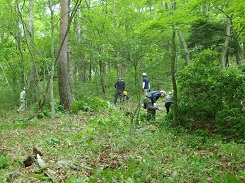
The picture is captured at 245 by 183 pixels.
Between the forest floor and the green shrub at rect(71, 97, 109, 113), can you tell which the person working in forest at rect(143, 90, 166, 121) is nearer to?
the forest floor

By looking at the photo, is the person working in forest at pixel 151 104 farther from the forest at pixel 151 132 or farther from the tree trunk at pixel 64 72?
the tree trunk at pixel 64 72

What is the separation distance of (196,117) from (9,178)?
5.32 m

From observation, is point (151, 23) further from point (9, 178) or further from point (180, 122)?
point (9, 178)

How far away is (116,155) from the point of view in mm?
Result: 5230

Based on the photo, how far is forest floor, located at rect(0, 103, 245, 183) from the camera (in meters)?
3.98

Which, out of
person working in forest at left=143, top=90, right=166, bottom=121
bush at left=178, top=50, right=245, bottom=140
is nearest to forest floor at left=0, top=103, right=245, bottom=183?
bush at left=178, top=50, right=245, bottom=140

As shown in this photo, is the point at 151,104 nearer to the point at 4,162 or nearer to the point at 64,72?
the point at 64,72

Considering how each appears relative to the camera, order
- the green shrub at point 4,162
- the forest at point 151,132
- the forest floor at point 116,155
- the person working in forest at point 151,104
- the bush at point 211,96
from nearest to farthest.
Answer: the forest floor at point 116,155
the forest at point 151,132
the green shrub at point 4,162
the bush at point 211,96
the person working in forest at point 151,104

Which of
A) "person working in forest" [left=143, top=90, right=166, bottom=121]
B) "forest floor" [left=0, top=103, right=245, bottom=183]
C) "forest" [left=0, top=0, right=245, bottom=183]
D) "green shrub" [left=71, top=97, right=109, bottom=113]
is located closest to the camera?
"forest floor" [left=0, top=103, right=245, bottom=183]

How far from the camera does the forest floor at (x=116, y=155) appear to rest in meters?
3.98

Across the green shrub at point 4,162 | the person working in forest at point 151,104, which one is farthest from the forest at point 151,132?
the person working in forest at point 151,104

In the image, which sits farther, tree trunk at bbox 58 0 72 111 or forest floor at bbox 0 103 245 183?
tree trunk at bbox 58 0 72 111

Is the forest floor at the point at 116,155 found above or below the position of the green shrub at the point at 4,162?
below

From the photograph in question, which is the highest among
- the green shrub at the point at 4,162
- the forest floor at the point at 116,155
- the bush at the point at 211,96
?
the bush at the point at 211,96
